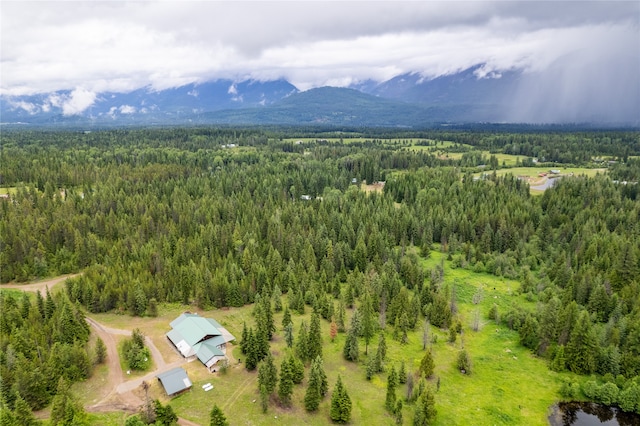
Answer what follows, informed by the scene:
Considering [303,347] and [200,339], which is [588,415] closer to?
[303,347]

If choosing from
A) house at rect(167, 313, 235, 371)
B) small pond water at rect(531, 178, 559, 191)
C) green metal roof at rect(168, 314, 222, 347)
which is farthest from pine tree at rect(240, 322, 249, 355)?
small pond water at rect(531, 178, 559, 191)

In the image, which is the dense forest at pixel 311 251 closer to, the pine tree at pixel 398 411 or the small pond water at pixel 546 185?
the small pond water at pixel 546 185

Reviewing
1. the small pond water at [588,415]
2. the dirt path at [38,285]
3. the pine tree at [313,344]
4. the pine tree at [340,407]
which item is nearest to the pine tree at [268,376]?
the pine tree at [340,407]

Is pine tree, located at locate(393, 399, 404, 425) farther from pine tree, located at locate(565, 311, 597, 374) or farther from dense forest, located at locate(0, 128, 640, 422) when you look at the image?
pine tree, located at locate(565, 311, 597, 374)

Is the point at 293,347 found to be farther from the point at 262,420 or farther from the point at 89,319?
the point at 89,319

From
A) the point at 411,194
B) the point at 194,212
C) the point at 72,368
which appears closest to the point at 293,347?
the point at 72,368

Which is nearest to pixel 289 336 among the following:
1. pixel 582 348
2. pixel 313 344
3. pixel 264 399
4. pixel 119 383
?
pixel 313 344
